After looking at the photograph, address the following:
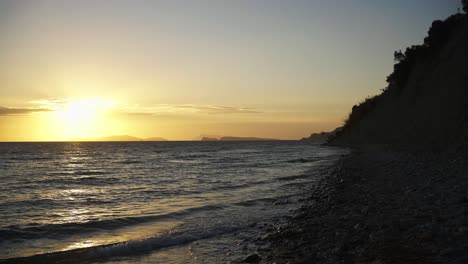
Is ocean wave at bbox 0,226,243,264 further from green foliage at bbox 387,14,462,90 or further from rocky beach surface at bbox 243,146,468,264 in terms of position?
green foliage at bbox 387,14,462,90

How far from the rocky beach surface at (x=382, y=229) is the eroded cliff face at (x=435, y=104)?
13755mm

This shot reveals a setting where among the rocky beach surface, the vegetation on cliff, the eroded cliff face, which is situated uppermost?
the vegetation on cliff

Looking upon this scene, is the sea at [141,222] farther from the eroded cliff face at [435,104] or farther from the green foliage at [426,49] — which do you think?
the green foliage at [426,49]

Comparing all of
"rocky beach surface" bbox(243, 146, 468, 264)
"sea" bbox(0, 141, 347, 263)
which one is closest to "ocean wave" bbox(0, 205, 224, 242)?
"sea" bbox(0, 141, 347, 263)

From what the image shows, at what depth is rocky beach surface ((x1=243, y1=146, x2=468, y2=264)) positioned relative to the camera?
673cm

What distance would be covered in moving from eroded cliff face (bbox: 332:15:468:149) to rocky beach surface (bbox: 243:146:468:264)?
45.1 feet

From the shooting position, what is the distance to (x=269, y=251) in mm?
8492

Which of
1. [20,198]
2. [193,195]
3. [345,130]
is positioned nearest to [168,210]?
[193,195]

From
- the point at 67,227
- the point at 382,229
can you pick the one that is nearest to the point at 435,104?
the point at 382,229

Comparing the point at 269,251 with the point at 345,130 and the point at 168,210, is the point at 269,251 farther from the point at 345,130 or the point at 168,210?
the point at 345,130

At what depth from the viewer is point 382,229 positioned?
8.31 m

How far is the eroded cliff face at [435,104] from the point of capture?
2847cm

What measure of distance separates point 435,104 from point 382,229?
101 ft

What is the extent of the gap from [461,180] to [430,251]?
7.34m
